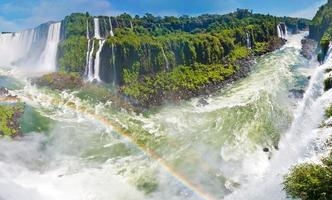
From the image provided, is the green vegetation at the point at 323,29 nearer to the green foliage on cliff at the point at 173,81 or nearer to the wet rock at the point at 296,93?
the wet rock at the point at 296,93

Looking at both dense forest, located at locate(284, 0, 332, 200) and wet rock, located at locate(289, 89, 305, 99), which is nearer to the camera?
dense forest, located at locate(284, 0, 332, 200)

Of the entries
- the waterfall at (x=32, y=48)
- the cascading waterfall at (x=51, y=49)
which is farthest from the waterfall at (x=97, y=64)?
the waterfall at (x=32, y=48)

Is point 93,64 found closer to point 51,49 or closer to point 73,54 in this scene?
point 73,54

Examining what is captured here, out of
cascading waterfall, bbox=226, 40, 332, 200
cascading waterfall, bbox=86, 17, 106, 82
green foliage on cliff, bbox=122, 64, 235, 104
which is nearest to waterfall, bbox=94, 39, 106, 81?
cascading waterfall, bbox=86, 17, 106, 82

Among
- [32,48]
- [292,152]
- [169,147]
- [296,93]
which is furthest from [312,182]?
[32,48]

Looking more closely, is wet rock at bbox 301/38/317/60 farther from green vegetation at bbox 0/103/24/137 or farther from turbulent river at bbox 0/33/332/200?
green vegetation at bbox 0/103/24/137
